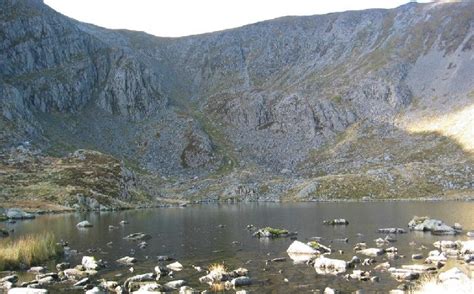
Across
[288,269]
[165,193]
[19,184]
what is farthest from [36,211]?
[288,269]

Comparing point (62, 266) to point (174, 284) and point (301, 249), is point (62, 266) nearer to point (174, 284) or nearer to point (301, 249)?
point (174, 284)

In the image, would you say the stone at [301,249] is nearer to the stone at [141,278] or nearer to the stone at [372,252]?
the stone at [372,252]

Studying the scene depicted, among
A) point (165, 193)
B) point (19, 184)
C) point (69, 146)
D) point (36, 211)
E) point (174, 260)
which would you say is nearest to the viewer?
point (174, 260)

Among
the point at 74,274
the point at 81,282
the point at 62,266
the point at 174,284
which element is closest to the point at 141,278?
the point at 174,284

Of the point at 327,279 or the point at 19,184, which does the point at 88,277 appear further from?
the point at 19,184

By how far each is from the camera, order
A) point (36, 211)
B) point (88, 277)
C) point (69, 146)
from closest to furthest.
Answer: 1. point (88, 277)
2. point (36, 211)
3. point (69, 146)

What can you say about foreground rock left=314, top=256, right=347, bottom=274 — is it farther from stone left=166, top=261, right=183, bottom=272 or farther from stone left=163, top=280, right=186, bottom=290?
stone left=166, top=261, right=183, bottom=272

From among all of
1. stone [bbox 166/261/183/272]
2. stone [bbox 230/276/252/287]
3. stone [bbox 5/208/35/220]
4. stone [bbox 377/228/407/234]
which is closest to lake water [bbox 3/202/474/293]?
stone [bbox 230/276/252/287]
